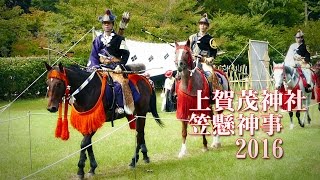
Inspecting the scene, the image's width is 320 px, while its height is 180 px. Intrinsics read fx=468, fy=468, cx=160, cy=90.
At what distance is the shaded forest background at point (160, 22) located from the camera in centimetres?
1558

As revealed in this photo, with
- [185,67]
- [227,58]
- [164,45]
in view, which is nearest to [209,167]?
[185,67]

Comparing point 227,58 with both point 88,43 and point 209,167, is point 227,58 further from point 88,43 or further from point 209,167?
point 209,167

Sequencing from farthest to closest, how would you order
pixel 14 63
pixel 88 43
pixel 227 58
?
Answer: 1. pixel 227 58
2. pixel 88 43
3. pixel 14 63

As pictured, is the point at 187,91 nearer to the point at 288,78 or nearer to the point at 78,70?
the point at 78,70

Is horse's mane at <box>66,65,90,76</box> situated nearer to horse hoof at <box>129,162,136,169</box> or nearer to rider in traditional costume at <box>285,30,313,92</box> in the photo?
horse hoof at <box>129,162,136,169</box>

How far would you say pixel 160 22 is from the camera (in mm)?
17156

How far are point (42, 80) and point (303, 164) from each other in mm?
11139

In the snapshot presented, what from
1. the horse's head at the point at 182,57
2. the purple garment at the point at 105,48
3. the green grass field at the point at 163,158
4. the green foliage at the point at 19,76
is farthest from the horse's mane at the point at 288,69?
the green foliage at the point at 19,76

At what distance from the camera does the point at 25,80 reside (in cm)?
1409

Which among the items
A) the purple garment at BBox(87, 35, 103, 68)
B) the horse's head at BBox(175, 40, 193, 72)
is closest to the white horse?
the horse's head at BBox(175, 40, 193, 72)

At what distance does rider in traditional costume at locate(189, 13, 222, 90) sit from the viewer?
6.16 meters

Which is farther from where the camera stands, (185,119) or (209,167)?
(185,119)

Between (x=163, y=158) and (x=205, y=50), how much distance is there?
5.30 ft

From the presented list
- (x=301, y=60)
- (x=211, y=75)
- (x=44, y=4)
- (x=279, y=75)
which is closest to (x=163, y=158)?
(x=211, y=75)
